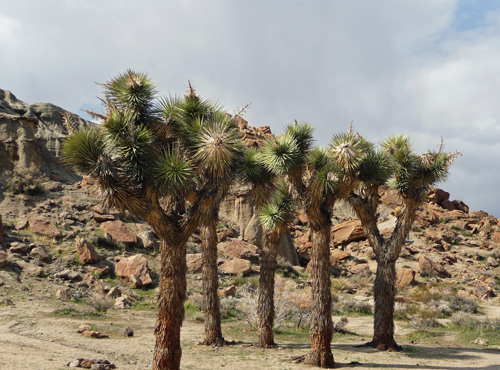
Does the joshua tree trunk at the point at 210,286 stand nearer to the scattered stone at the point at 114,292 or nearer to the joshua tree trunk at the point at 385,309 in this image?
the joshua tree trunk at the point at 385,309

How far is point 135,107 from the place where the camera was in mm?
10516

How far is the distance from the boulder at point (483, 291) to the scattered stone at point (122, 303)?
2160 cm

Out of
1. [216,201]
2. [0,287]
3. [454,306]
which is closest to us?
[216,201]

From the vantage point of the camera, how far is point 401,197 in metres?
14.6

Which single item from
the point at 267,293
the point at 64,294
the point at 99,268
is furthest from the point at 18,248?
the point at 267,293

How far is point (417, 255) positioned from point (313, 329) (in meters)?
26.5

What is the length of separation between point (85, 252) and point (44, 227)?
380cm

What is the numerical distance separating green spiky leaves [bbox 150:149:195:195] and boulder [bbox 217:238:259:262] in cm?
1890

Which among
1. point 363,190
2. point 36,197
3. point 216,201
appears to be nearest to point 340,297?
point 363,190

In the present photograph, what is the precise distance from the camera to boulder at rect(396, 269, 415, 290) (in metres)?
27.9

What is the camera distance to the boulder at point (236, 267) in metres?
25.4

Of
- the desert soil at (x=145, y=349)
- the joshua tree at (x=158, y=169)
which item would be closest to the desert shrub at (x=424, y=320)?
the desert soil at (x=145, y=349)

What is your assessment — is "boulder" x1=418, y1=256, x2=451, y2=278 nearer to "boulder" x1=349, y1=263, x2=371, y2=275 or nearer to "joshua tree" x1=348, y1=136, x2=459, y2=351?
"boulder" x1=349, y1=263, x2=371, y2=275

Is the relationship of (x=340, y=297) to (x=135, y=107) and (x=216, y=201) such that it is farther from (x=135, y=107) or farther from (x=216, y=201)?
(x=135, y=107)
